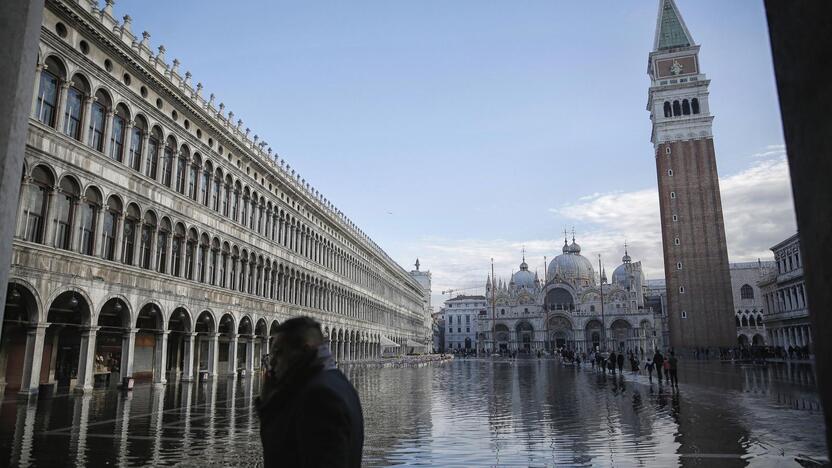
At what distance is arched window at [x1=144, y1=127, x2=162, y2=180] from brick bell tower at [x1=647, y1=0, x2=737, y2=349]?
6240 centimetres

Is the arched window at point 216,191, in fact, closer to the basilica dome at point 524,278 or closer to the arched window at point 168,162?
the arched window at point 168,162

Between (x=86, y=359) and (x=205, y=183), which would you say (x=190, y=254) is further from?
(x=86, y=359)

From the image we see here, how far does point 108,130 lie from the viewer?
72.2 ft

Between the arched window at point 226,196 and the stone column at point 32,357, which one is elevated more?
the arched window at point 226,196

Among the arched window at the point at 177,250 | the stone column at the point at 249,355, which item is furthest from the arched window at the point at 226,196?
the stone column at the point at 249,355

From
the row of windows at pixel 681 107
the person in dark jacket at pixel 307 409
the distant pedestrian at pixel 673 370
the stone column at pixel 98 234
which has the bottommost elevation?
the distant pedestrian at pixel 673 370

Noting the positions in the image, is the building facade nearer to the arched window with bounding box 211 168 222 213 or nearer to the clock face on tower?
the arched window with bounding box 211 168 222 213

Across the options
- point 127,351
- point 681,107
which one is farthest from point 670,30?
point 127,351

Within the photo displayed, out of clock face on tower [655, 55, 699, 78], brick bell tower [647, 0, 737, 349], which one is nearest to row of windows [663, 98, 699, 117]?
brick bell tower [647, 0, 737, 349]

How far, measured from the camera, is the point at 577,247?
124 meters

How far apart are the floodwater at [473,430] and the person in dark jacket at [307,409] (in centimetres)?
641

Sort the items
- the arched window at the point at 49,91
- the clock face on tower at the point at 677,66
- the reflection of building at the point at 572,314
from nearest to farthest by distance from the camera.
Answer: the arched window at the point at 49,91 < the clock face on tower at the point at 677,66 < the reflection of building at the point at 572,314

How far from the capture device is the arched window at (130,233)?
23141 millimetres

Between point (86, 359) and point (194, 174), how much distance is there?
11.5 m
